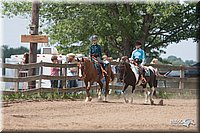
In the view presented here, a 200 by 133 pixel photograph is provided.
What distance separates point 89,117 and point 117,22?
15.2 meters

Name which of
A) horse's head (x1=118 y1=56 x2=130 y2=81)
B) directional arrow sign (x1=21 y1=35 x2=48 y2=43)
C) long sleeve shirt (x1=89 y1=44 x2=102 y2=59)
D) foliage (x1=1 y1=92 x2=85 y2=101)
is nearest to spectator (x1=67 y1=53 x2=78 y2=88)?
foliage (x1=1 y1=92 x2=85 y2=101)

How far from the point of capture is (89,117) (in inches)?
442

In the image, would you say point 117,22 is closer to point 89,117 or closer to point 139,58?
point 139,58

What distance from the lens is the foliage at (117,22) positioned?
2598cm

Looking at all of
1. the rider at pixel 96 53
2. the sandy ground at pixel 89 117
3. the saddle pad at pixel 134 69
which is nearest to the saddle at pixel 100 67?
the rider at pixel 96 53

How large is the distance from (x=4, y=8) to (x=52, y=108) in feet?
56.1

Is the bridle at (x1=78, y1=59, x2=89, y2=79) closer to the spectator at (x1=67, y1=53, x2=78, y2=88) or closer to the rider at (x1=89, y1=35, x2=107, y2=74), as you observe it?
the rider at (x1=89, y1=35, x2=107, y2=74)

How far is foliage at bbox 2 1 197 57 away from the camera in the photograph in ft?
85.3

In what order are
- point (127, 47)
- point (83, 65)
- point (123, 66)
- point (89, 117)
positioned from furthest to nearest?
point (127, 47) → point (123, 66) → point (83, 65) → point (89, 117)

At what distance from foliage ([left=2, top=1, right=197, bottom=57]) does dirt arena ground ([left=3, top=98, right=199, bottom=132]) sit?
12.1 metres

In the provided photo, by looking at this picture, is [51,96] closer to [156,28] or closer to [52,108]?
[52,108]

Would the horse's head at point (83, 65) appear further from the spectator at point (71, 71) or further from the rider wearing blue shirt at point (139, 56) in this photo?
the spectator at point (71, 71)

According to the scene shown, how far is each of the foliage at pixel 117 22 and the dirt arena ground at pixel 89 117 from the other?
12149mm

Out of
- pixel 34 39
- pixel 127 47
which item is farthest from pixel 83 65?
pixel 127 47
